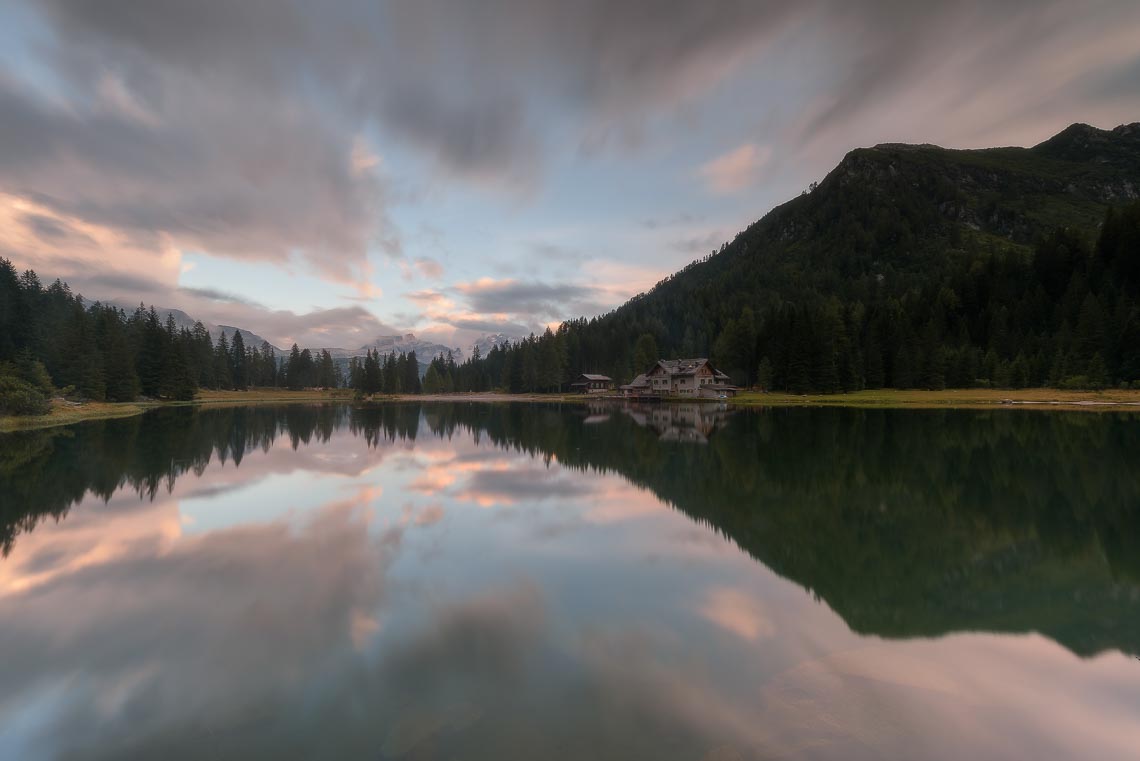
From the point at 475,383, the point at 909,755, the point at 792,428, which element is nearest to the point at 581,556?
the point at 909,755

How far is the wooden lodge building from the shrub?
273 feet

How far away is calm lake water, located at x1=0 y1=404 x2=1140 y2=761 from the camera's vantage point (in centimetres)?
584

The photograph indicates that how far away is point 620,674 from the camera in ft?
23.0

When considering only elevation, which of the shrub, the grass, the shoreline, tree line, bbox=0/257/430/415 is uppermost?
tree line, bbox=0/257/430/415

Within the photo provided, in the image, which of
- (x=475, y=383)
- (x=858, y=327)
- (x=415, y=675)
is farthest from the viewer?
(x=475, y=383)

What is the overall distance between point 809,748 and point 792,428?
37.2 meters

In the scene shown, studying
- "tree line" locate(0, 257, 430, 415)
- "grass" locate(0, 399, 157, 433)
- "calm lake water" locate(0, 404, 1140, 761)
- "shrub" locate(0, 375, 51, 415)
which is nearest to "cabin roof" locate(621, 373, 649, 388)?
"grass" locate(0, 399, 157, 433)

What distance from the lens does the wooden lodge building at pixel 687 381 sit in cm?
9200

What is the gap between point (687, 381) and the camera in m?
96.1

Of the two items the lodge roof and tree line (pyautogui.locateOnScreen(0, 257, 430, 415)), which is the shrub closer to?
tree line (pyautogui.locateOnScreen(0, 257, 430, 415))

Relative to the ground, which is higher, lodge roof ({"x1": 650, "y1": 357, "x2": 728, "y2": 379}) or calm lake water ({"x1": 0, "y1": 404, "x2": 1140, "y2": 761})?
lodge roof ({"x1": 650, "y1": 357, "x2": 728, "y2": 379})

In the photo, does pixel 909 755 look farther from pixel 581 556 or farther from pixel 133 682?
pixel 133 682

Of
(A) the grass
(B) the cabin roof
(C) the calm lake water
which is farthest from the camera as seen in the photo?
(B) the cabin roof

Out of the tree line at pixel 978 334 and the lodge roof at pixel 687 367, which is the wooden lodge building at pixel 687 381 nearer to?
the lodge roof at pixel 687 367
